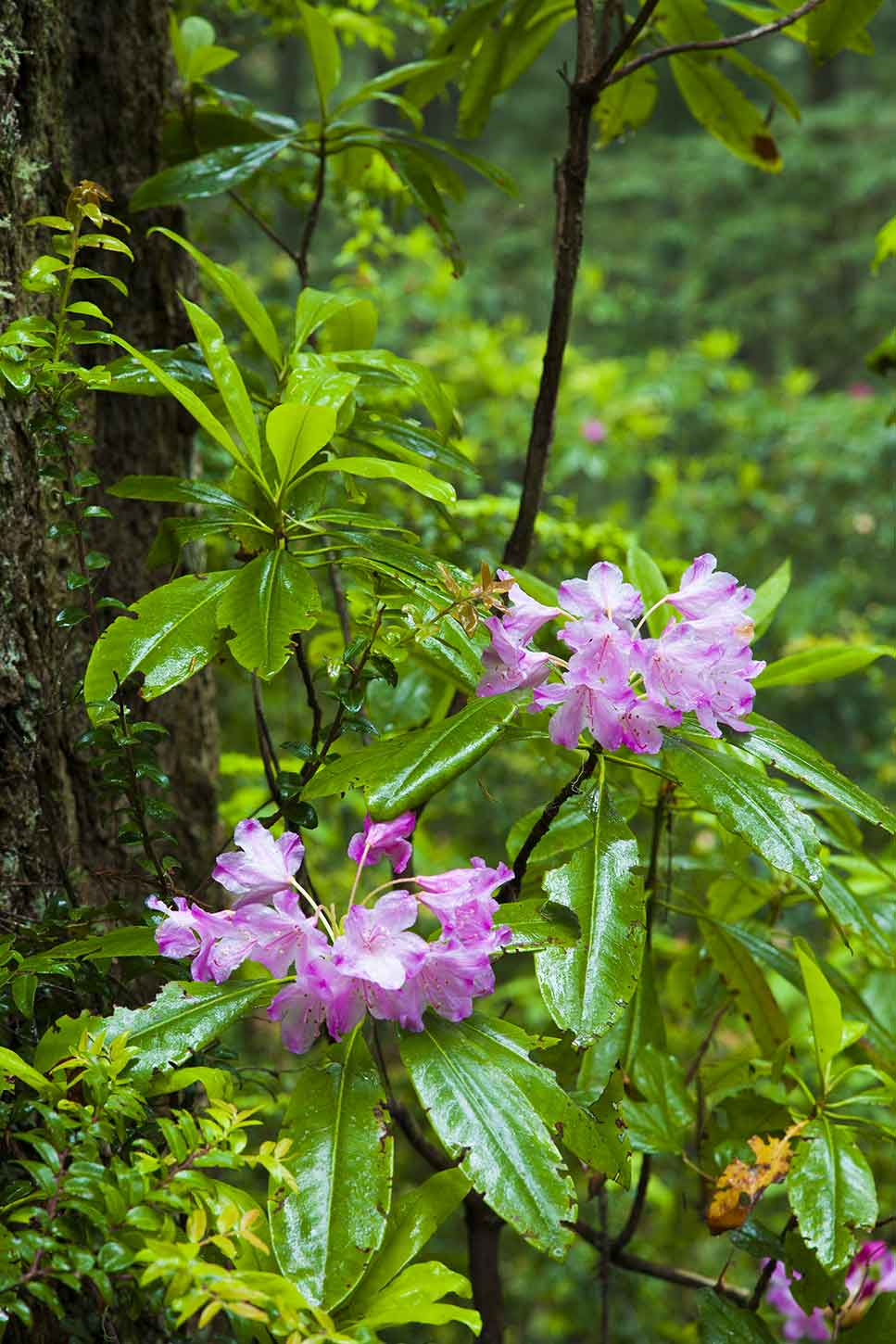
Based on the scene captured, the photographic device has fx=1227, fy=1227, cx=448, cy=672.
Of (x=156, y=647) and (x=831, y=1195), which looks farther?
(x=831, y=1195)

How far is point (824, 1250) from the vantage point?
3.34ft

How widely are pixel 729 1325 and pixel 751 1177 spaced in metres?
0.20

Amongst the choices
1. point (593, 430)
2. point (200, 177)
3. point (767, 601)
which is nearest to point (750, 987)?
point (767, 601)

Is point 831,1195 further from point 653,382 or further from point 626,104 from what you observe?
point 653,382

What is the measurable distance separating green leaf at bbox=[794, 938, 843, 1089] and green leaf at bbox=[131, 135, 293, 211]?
0.98 meters

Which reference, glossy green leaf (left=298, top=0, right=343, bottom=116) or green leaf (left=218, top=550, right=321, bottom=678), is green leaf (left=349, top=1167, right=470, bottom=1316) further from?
glossy green leaf (left=298, top=0, right=343, bottom=116)

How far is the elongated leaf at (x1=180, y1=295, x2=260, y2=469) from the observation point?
3.25ft

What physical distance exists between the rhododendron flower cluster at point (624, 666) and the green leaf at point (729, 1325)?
620 mm

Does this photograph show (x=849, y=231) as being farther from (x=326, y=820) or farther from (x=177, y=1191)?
(x=177, y=1191)

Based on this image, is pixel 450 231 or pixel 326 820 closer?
pixel 450 231

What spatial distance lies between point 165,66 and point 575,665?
1.02 metres

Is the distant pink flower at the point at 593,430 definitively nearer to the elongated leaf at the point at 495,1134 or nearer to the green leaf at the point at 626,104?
the green leaf at the point at 626,104

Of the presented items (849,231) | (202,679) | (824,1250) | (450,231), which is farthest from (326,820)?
(849,231)

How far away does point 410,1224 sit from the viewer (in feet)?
2.94
